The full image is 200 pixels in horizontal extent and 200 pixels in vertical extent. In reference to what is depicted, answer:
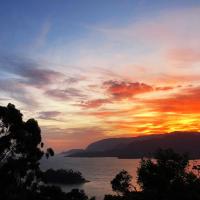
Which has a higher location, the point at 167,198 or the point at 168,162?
the point at 168,162

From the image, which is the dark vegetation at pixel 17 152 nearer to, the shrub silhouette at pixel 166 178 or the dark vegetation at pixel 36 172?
the dark vegetation at pixel 36 172

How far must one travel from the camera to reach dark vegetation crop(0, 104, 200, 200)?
56.2 metres

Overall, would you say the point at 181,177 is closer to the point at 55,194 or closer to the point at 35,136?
the point at 55,194

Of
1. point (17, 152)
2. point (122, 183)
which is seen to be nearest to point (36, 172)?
point (17, 152)

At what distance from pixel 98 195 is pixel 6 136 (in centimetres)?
14739

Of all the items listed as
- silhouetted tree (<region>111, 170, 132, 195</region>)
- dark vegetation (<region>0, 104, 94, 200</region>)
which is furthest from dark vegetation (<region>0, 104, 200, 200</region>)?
silhouetted tree (<region>111, 170, 132, 195</region>)

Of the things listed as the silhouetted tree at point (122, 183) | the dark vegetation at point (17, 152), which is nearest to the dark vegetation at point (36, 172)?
the dark vegetation at point (17, 152)

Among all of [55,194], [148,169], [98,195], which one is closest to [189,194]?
[148,169]

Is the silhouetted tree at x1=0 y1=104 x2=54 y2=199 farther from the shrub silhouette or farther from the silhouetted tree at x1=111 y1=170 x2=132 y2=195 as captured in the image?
the silhouetted tree at x1=111 y1=170 x2=132 y2=195

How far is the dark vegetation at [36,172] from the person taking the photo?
5616cm

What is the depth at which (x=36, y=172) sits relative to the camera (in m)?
60.6

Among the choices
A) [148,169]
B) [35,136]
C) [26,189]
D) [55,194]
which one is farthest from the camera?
[148,169]

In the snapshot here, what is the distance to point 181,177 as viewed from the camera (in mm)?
76125

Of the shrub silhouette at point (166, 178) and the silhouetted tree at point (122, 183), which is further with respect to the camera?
the silhouetted tree at point (122, 183)
